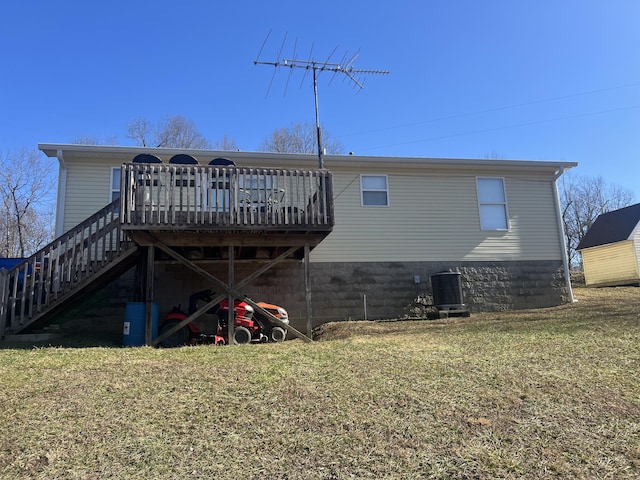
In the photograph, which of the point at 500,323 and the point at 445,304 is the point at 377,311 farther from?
the point at 500,323

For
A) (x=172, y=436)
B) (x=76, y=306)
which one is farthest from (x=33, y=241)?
(x=172, y=436)

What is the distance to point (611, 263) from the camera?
20.2m

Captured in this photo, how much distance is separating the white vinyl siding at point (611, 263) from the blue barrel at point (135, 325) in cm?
1967

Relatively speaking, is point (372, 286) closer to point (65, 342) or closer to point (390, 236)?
point (390, 236)

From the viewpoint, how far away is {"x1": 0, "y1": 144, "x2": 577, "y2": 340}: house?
1001 centimetres

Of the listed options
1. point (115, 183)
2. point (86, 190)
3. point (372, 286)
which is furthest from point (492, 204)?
point (86, 190)

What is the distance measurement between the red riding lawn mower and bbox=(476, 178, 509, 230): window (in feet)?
21.0

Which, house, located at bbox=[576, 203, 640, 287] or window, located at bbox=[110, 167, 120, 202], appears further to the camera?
house, located at bbox=[576, 203, 640, 287]

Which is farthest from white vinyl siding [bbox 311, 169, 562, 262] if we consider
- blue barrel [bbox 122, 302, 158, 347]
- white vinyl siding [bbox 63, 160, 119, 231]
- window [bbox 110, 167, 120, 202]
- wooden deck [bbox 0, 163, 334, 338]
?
white vinyl siding [bbox 63, 160, 119, 231]

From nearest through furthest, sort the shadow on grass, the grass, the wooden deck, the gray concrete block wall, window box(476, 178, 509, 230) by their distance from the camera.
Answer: the grass < the shadow on grass < the wooden deck < the gray concrete block wall < window box(476, 178, 509, 230)

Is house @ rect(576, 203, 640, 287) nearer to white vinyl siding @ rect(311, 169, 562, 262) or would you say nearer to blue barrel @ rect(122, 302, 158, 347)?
white vinyl siding @ rect(311, 169, 562, 262)

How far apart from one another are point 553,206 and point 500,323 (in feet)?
16.9

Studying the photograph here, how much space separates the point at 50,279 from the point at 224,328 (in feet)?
10.3

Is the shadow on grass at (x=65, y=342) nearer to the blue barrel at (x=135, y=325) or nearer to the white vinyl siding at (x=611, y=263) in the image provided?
the blue barrel at (x=135, y=325)
